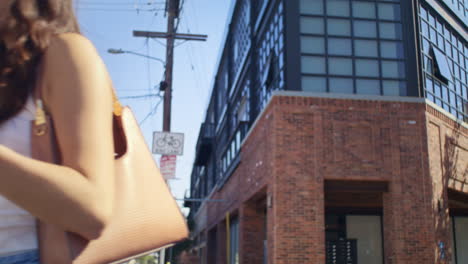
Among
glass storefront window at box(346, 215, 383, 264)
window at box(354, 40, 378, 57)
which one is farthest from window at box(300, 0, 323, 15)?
glass storefront window at box(346, 215, 383, 264)

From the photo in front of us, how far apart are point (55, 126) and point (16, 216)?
179mm

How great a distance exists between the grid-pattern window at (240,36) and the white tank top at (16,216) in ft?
63.0

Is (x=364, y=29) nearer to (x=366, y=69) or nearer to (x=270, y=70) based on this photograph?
(x=366, y=69)

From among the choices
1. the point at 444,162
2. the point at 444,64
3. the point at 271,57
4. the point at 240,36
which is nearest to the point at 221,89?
the point at 240,36

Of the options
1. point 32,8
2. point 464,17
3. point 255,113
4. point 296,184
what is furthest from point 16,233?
point 464,17

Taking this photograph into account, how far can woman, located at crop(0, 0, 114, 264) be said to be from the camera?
88cm

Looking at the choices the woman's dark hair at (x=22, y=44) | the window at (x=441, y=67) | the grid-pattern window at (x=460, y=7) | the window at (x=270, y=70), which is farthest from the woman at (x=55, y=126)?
the grid-pattern window at (x=460, y=7)

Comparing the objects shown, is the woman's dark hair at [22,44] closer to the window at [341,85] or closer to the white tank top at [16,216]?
the white tank top at [16,216]

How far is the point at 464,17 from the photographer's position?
18.8 meters

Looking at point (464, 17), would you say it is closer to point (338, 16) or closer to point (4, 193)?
point (338, 16)

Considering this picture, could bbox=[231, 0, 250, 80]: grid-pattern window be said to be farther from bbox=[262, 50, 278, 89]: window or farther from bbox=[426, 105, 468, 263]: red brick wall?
bbox=[426, 105, 468, 263]: red brick wall

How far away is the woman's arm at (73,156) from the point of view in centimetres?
87

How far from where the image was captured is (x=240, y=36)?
23.1 metres

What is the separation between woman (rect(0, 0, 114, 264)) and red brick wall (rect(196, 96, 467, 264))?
1211 cm
